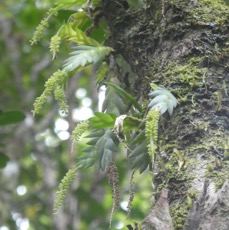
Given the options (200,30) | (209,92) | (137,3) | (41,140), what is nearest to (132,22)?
(137,3)

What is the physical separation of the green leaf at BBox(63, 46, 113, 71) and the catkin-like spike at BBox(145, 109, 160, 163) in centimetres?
27

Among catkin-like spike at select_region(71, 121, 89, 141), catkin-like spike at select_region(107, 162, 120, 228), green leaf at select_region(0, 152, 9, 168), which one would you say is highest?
catkin-like spike at select_region(71, 121, 89, 141)

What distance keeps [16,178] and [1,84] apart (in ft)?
2.25

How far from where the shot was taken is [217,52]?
1.24 m

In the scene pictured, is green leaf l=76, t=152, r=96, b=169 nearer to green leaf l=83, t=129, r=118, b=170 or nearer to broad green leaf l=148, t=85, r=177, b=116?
green leaf l=83, t=129, r=118, b=170

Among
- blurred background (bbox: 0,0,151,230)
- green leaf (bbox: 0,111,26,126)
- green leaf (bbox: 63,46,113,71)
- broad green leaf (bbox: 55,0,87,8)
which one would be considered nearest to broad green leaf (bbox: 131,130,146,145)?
green leaf (bbox: 63,46,113,71)

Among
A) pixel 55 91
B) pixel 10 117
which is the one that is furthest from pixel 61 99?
pixel 10 117

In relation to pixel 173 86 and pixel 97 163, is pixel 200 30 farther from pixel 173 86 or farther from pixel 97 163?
pixel 97 163

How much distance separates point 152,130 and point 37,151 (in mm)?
2851

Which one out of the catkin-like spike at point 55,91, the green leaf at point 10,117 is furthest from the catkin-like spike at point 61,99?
the green leaf at point 10,117

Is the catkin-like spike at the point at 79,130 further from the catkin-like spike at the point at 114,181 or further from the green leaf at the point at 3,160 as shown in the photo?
the green leaf at the point at 3,160

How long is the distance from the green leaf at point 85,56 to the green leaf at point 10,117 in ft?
1.95

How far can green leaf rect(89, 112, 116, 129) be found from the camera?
1271 mm

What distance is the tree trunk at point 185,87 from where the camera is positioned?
3.32 feet
